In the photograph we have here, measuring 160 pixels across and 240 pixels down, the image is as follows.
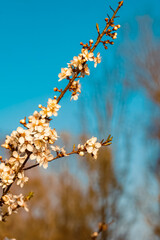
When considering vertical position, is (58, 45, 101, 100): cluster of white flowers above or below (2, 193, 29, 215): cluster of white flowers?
above

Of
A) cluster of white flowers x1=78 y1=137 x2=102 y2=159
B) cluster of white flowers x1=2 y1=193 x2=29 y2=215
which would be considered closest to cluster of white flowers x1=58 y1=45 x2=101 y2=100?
cluster of white flowers x1=78 y1=137 x2=102 y2=159

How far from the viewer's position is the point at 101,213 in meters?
7.45

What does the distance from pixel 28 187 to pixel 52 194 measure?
131cm

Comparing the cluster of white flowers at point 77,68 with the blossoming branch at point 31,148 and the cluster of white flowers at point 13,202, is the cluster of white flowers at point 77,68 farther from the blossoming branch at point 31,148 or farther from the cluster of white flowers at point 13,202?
the cluster of white flowers at point 13,202

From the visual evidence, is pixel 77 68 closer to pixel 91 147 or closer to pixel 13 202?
pixel 91 147

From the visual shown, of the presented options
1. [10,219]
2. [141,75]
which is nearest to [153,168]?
[141,75]

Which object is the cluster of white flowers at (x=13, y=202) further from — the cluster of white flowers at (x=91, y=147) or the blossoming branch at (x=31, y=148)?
the cluster of white flowers at (x=91, y=147)

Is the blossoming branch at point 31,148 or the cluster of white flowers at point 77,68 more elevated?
the cluster of white flowers at point 77,68

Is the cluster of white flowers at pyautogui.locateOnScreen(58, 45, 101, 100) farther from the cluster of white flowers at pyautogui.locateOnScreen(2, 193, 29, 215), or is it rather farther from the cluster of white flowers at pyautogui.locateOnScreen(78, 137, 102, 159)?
the cluster of white flowers at pyautogui.locateOnScreen(2, 193, 29, 215)

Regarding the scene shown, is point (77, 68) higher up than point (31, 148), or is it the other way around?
point (77, 68)

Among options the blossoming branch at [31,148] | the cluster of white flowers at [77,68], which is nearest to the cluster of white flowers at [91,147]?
the blossoming branch at [31,148]

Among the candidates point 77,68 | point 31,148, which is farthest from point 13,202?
point 77,68

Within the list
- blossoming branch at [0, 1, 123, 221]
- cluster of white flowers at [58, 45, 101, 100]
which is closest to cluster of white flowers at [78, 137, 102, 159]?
blossoming branch at [0, 1, 123, 221]

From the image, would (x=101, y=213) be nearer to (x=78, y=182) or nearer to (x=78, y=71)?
(x=78, y=182)
